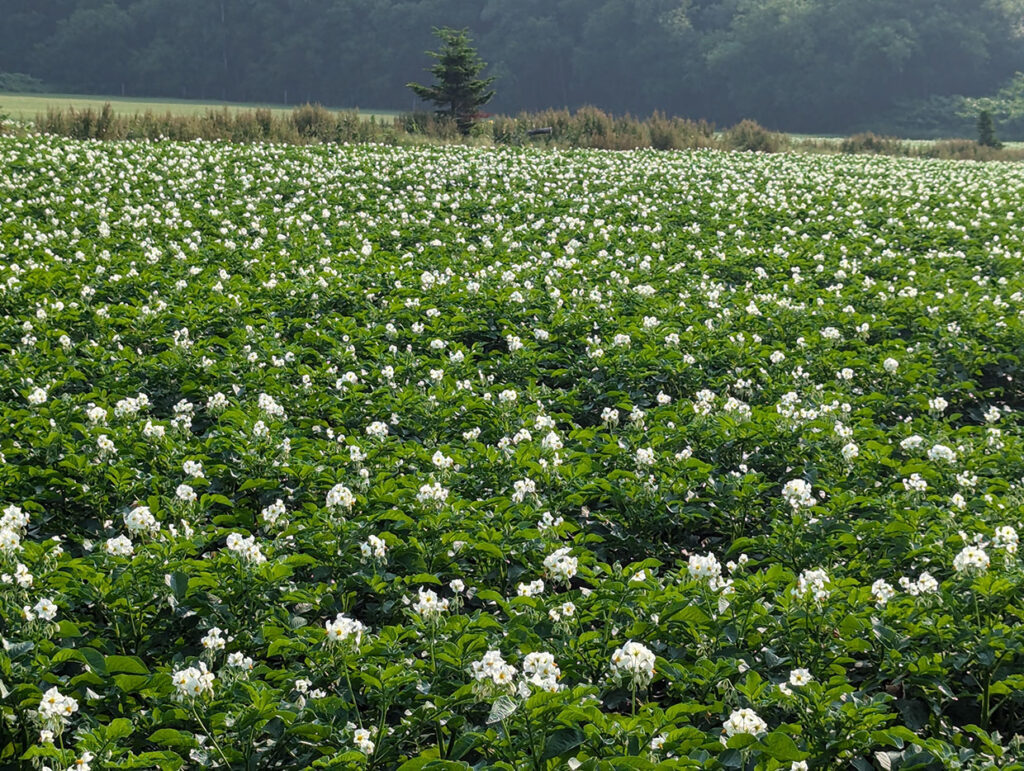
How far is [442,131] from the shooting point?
93.6 feet

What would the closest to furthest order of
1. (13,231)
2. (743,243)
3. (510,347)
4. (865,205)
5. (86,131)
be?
(510,347)
(13,231)
(743,243)
(865,205)
(86,131)

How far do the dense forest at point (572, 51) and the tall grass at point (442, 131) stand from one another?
40224 millimetres

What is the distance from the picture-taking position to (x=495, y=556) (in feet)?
13.7

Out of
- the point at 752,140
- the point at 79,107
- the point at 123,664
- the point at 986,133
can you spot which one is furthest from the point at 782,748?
the point at 79,107

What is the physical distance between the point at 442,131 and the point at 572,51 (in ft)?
199

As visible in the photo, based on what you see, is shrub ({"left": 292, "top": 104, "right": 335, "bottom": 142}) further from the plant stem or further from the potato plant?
the plant stem

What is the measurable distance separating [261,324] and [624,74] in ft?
263

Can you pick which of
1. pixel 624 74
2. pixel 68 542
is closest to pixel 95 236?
pixel 68 542

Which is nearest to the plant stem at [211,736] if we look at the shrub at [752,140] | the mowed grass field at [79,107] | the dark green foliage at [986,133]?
the mowed grass field at [79,107]

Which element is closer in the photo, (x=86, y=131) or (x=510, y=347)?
(x=510, y=347)

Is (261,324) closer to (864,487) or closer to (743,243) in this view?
(864,487)

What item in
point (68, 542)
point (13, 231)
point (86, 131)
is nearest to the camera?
point (68, 542)

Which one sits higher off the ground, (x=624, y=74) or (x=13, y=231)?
(x=624, y=74)

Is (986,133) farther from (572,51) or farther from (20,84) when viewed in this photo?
(20,84)
